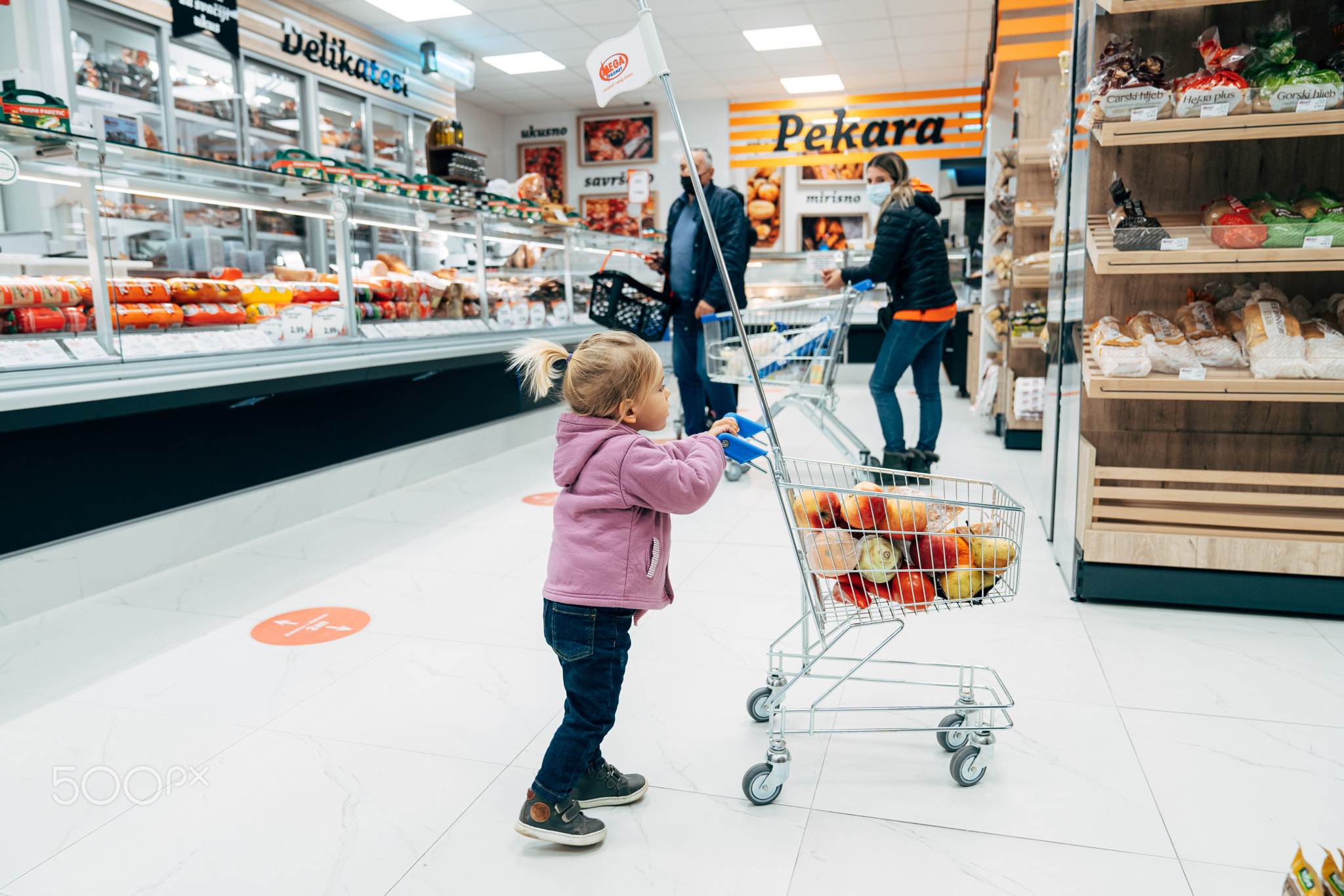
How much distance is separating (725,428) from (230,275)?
2.79 m

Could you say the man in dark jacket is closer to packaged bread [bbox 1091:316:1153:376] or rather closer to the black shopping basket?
the black shopping basket

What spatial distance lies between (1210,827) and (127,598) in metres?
3.07

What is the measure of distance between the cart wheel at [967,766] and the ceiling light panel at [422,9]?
837 cm

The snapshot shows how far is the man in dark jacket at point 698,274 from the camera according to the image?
4.64m

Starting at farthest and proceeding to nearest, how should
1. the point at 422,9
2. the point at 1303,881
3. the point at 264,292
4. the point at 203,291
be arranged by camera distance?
1. the point at 422,9
2. the point at 264,292
3. the point at 203,291
4. the point at 1303,881

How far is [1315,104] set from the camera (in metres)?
2.48

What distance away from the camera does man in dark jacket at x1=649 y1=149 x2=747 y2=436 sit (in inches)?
183

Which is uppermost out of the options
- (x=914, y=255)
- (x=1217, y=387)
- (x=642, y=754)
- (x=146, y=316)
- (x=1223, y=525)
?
(x=914, y=255)

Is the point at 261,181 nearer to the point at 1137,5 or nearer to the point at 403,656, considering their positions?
the point at 403,656

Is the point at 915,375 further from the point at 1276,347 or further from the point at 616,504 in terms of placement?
the point at 616,504

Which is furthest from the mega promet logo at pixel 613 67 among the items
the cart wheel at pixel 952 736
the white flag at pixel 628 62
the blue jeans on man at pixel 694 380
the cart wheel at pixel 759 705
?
the blue jeans on man at pixel 694 380

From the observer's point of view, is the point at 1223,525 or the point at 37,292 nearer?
the point at 37,292

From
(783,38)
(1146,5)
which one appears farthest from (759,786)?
(783,38)

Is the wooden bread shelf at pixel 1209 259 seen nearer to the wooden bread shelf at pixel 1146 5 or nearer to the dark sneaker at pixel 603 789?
the wooden bread shelf at pixel 1146 5
